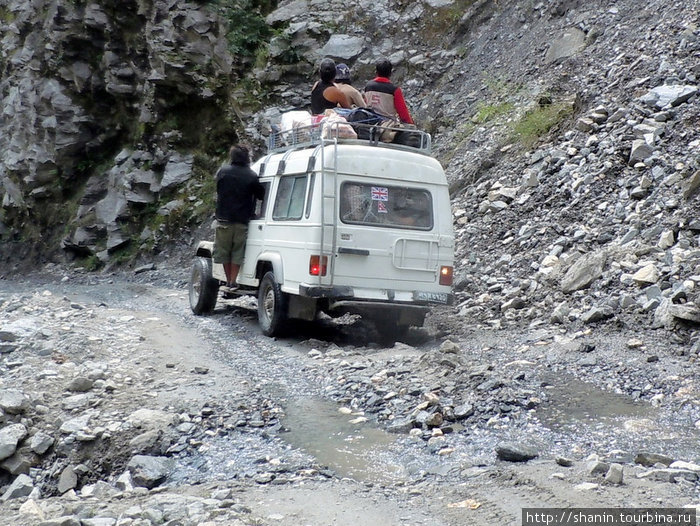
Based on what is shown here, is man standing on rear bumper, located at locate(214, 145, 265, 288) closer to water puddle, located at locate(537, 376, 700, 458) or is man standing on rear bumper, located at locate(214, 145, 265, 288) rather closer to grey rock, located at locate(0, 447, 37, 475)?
grey rock, located at locate(0, 447, 37, 475)

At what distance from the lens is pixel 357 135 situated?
9320 mm

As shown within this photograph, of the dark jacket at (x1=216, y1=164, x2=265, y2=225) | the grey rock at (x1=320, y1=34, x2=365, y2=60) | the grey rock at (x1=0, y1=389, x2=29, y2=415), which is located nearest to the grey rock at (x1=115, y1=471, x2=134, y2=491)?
the grey rock at (x1=0, y1=389, x2=29, y2=415)

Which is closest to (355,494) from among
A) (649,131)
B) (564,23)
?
(649,131)

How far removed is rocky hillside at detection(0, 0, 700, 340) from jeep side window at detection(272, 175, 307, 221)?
2621 millimetres

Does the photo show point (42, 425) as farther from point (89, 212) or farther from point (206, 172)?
point (89, 212)

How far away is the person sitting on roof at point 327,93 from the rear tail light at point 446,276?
2.99 meters

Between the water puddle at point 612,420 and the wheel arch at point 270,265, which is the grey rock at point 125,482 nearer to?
the water puddle at point 612,420

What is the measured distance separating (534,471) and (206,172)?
54.3 feet

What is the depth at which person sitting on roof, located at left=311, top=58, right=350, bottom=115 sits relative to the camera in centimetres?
1065

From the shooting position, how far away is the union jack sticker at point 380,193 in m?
8.83

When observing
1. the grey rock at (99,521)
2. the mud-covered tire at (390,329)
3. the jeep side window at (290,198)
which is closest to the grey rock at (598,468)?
the grey rock at (99,521)

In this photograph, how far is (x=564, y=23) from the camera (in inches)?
605

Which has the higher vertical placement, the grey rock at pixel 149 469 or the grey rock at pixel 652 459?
the grey rock at pixel 652 459

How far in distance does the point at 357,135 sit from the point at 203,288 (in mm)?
3403
